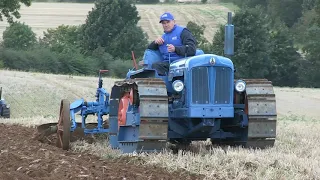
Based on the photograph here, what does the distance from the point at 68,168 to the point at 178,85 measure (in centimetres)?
253

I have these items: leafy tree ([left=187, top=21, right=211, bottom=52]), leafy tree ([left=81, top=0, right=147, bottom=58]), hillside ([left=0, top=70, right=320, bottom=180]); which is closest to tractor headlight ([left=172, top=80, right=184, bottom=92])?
hillside ([left=0, top=70, right=320, bottom=180])

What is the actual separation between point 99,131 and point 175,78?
2.20 meters

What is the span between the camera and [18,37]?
242ft

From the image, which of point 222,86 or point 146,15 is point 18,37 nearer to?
point 146,15

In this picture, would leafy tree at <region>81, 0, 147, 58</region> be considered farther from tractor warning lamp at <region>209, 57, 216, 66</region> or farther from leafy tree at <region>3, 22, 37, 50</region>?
tractor warning lamp at <region>209, 57, 216, 66</region>

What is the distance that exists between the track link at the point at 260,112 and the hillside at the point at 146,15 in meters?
57.9

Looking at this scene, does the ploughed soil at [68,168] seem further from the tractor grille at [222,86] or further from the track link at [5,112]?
the track link at [5,112]

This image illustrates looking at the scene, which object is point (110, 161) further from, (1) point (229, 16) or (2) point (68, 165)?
(1) point (229, 16)

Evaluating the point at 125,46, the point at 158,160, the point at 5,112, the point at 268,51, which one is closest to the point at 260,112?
the point at 158,160

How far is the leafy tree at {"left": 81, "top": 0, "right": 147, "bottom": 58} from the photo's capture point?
70.0 metres

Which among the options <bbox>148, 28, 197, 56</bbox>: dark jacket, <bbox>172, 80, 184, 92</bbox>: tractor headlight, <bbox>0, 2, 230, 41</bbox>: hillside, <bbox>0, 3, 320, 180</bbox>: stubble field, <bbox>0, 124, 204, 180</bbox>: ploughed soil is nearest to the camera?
<bbox>0, 124, 204, 180</bbox>: ploughed soil

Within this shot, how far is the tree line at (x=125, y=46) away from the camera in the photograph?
61656 mm

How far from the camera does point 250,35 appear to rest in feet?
210

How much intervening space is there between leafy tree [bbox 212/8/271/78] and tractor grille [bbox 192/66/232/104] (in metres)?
49.4
